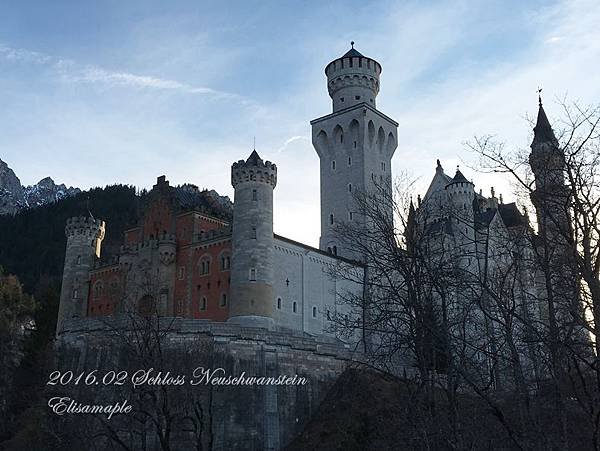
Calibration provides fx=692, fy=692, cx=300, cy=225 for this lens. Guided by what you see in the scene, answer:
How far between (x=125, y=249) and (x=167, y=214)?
3.78 meters

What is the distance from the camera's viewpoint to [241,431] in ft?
101

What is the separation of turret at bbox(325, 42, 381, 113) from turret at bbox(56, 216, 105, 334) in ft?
70.3

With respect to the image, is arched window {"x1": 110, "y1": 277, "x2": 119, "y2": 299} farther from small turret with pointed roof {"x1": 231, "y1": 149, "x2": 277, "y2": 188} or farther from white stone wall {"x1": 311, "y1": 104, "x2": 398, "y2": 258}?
white stone wall {"x1": 311, "y1": 104, "x2": 398, "y2": 258}

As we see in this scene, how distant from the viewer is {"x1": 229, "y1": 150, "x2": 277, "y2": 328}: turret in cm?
3900

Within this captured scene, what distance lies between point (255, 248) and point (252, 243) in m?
0.35

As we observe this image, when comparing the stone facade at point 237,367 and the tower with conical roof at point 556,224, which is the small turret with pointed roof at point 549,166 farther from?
the stone facade at point 237,367

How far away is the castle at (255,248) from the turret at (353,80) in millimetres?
84

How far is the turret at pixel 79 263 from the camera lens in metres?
50.0

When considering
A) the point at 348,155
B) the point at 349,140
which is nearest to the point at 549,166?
the point at 348,155

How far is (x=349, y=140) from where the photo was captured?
2130 inches

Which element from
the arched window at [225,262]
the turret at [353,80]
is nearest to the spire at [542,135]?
the arched window at [225,262]

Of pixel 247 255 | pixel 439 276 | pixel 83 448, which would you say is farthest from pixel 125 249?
pixel 439 276

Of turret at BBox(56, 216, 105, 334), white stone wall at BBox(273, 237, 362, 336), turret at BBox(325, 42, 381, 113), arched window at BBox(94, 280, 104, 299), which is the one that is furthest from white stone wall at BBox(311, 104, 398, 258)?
turret at BBox(56, 216, 105, 334)

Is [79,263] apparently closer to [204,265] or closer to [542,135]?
[204,265]
